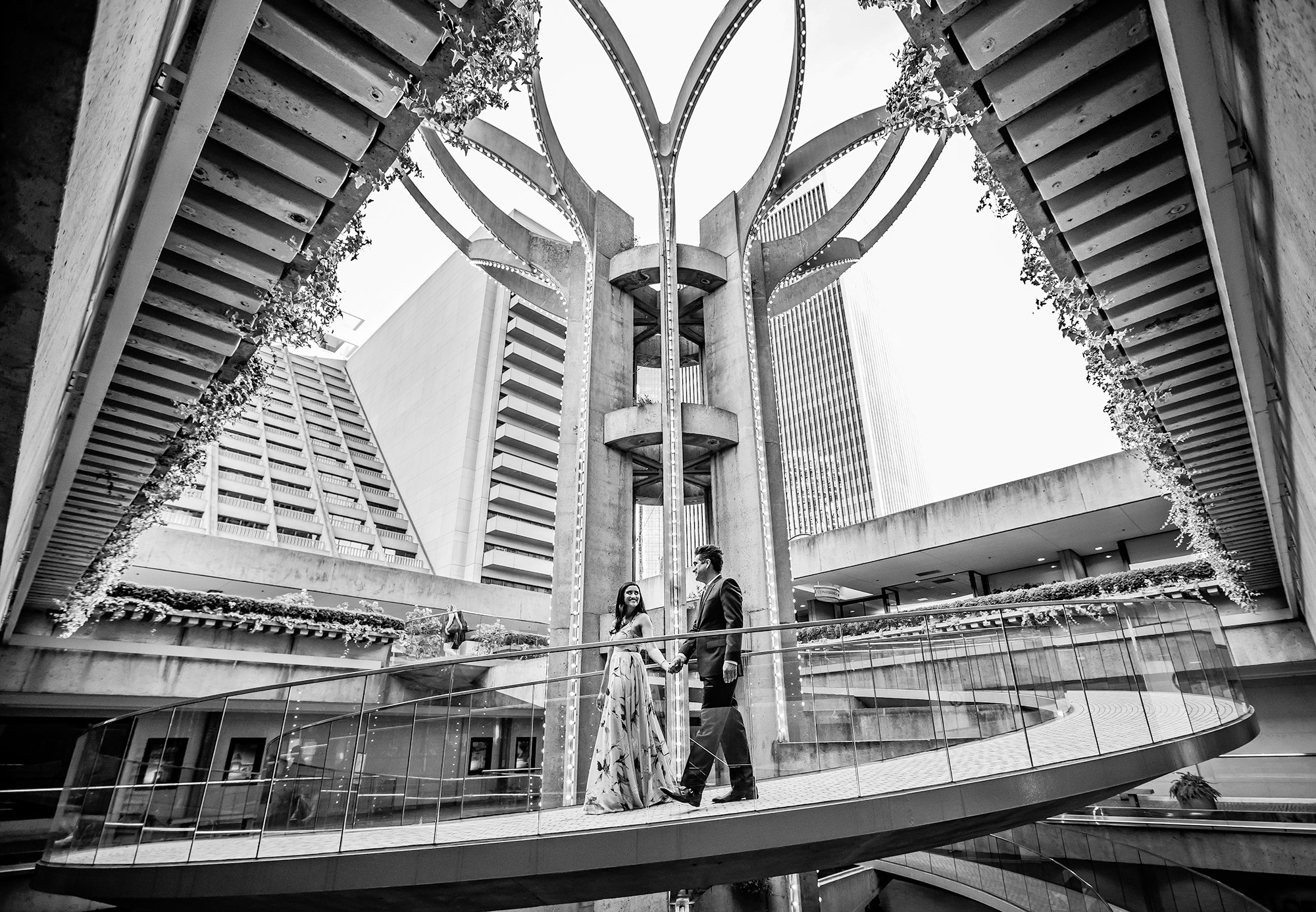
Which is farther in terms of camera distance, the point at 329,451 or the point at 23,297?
the point at 329,451

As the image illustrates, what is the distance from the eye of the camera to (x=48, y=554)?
9500 mm

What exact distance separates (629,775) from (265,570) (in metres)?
19.7

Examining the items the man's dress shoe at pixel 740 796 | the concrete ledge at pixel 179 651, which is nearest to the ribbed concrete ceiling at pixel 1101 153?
the man's dress shoe at pixel 740 796

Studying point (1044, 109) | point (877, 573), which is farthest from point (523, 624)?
point (1044, 109)

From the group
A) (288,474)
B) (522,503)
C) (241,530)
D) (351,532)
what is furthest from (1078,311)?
(288,474)

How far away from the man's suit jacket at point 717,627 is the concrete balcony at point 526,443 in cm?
3243

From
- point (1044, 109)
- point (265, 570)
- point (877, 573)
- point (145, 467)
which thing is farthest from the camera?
point (877, 573)

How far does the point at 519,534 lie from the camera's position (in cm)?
3544

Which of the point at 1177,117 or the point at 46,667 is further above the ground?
the point at 1177,117

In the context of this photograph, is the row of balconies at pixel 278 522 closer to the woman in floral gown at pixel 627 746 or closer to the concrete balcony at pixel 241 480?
the concrete balcony at pixel 241 480

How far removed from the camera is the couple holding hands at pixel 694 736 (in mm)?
5164

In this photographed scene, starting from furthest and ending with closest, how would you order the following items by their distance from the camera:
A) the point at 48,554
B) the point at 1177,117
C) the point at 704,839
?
the point at 48,554
the point at 704,839
the point at 1177,117

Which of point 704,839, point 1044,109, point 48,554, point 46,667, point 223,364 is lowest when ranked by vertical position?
Answer: point 704,839

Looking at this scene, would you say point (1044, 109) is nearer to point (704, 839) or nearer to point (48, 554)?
point (704, 839)
